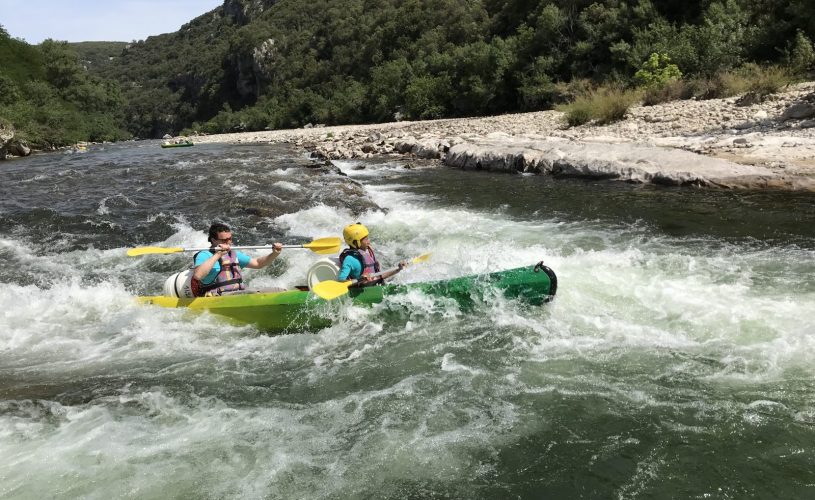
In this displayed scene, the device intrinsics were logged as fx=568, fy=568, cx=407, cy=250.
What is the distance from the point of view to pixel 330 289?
5184 millimetres

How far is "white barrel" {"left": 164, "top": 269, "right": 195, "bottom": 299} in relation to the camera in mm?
5789

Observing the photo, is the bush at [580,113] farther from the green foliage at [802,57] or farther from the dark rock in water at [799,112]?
the dark rock in water at [799,112]

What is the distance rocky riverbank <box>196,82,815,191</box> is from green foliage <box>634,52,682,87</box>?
2.41 metres

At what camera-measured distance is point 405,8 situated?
5862 cm

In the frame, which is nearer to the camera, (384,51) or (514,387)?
(514,387)

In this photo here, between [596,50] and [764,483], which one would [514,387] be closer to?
[764,483]

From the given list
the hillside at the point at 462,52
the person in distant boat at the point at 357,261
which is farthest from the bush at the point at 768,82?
the person in distant boat at the point at 357,261

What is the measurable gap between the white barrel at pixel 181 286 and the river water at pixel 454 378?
0.87ft

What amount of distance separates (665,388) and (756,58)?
19.5 meters

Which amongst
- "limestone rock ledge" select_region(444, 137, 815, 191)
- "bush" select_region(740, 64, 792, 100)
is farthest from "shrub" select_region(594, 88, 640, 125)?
"bush" select_region(740, 64, 792, 100)

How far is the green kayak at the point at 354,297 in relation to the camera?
17.1 feet

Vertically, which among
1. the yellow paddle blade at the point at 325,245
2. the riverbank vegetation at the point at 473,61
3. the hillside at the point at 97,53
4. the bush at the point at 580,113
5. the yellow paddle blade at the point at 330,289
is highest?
the hillside at the point at 97,53

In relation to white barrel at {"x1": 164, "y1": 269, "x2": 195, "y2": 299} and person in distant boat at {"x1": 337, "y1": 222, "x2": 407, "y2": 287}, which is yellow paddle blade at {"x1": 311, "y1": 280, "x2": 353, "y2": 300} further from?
white barrel at {"x1": 164, "y1": 269, "x2": 195, "y2": 299}

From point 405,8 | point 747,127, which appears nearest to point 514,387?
point 747,127
